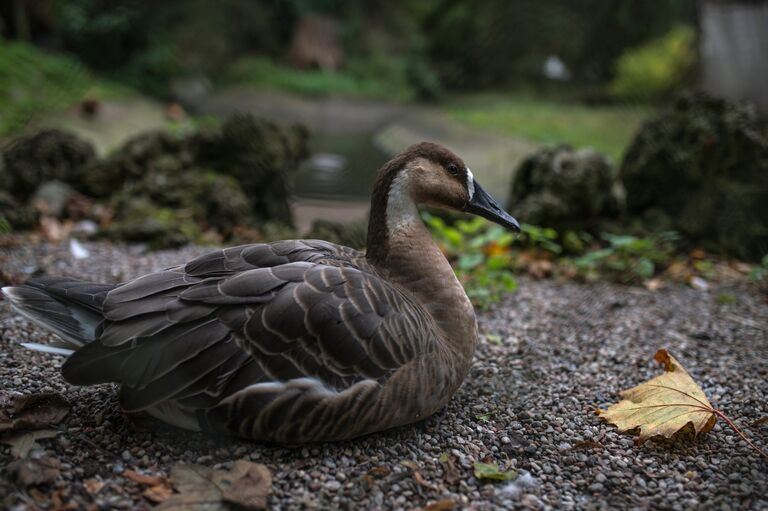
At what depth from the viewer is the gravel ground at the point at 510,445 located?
2281 millimetres

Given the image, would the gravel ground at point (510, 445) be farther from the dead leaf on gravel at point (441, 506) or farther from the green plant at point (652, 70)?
the green plant at point (652, 70)

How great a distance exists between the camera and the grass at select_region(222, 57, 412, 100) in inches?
484

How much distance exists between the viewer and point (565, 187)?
556 cm

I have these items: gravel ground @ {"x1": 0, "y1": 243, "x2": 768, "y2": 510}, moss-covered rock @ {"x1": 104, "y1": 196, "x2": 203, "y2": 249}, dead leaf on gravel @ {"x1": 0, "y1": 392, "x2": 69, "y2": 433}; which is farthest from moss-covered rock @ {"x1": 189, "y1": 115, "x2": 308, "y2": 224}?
dead leaf on gravel @ {"x1": 0, "y1": 392, "x2": 69, "y2": 433}

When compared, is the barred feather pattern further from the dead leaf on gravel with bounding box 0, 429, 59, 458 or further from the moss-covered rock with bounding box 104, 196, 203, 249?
the moss-covered rock with bounding box 104, 196, 203, 249

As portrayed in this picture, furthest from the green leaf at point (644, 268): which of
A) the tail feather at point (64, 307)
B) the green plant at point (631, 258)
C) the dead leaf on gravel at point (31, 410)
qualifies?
the dead leaf on gravel at point (31, 410)

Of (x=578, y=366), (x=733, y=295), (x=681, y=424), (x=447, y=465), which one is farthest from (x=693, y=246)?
(x=447, y=465)

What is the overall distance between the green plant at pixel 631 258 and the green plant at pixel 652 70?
2669mm

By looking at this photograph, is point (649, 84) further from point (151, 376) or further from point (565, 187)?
point (151, 376)

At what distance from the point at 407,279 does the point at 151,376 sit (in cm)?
114

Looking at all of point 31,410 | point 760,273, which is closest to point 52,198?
point 31,410

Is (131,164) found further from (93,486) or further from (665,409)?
(665,409)

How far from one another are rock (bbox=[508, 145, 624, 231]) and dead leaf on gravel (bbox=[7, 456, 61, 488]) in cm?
418

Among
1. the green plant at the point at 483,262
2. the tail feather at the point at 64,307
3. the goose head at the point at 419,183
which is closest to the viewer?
the tail feather at the point at 64,307
